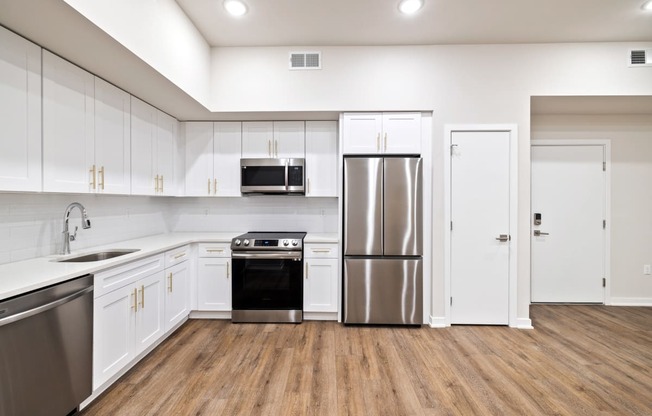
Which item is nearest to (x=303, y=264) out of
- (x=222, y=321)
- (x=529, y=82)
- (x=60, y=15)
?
(x=222, y=321)

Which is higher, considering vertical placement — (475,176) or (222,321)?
(475,176)

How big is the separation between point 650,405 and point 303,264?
9.08ft

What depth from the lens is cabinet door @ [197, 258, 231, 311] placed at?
10.4 ft

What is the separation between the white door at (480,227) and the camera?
3039mm

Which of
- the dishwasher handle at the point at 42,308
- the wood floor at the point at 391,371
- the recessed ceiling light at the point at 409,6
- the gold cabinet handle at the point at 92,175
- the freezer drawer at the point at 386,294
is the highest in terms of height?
the recessed ceiling light at the point at 409,6

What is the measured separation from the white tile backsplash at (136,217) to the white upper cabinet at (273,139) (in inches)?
23.8

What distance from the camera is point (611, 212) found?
3.62 metres

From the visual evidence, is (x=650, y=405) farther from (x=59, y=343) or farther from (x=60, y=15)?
(x=60, y=15)

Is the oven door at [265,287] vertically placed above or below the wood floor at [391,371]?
above

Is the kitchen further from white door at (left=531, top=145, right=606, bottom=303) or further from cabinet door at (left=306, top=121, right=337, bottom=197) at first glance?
white door at (left=531, top=145, right=606, bottom=303)

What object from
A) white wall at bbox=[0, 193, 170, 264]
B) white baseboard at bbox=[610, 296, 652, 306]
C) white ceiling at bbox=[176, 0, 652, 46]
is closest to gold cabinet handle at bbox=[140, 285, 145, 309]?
white wall at bbox=[0, 193, 170, 264]

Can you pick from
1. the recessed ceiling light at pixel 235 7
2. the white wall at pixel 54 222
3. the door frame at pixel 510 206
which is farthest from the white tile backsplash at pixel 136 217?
the recessed ceiling light at pixel 235 7

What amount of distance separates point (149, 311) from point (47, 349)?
2.86 feet

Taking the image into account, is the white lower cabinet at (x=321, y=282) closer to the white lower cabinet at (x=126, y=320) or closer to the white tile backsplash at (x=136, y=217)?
the white tile backsplash at (x=136, y=217)
